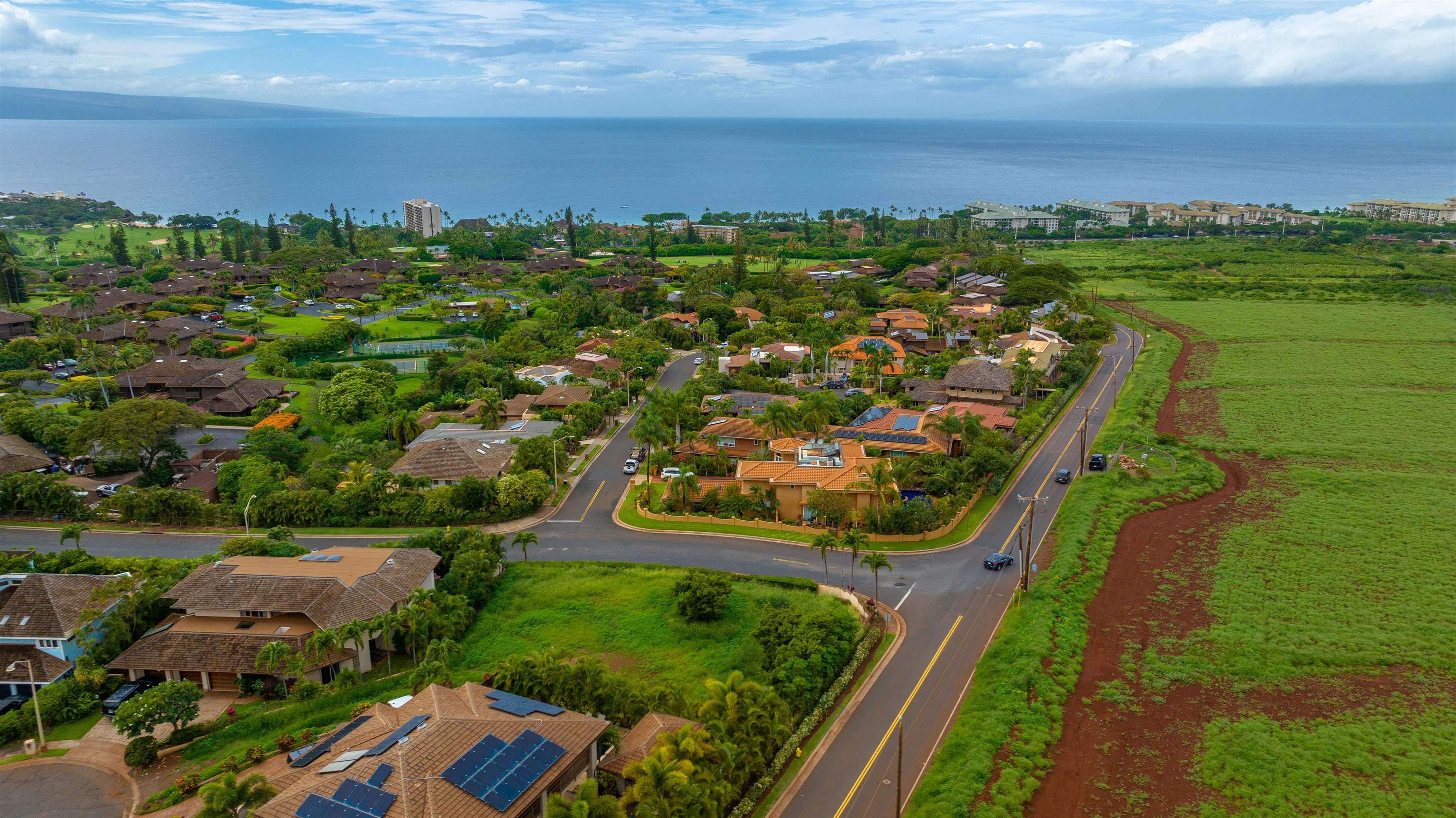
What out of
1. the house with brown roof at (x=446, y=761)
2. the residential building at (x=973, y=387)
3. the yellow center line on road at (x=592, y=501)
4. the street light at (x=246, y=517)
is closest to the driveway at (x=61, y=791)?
the house with brown roof at (x=446, y=761)

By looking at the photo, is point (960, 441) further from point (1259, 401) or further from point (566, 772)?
point (566, 772)

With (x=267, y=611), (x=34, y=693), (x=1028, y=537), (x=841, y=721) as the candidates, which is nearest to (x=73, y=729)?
(x=34, y=693)

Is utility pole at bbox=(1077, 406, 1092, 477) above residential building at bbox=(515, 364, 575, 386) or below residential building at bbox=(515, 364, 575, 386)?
below

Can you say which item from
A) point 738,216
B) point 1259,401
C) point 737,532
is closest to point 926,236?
point 738,216

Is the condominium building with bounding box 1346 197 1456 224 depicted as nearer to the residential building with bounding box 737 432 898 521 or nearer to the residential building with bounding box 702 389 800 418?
the residential building with bounding box 702 389 800 418

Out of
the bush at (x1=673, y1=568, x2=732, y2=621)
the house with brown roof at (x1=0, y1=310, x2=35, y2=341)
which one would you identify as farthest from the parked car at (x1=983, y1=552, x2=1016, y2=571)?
the house with brown roof at (x1=0, y1=310, x2=35, y2=341)

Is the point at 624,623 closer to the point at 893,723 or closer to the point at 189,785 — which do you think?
the point at 893,723
